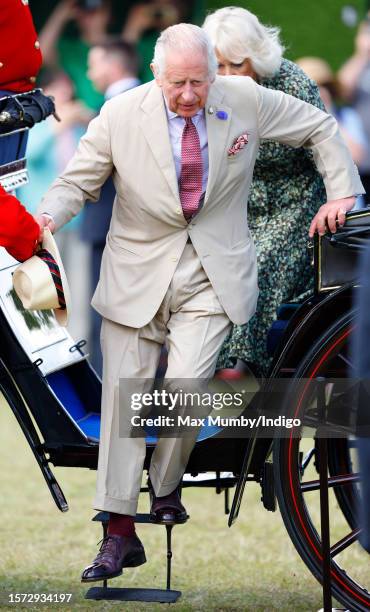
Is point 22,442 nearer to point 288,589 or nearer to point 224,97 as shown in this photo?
point 288,589

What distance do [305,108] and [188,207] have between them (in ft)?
1.63

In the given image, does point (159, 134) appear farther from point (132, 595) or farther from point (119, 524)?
point (132, 595)

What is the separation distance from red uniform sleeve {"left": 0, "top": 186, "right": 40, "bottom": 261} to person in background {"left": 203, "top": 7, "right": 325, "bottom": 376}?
2.75ft

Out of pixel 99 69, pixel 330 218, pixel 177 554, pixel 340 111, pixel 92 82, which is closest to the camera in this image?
pixel 330 218

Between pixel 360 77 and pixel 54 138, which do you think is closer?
pixel 360 77

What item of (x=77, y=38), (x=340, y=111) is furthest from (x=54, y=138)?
(x=340, y=111)

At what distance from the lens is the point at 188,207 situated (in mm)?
4113

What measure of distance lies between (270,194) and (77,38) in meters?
5.09

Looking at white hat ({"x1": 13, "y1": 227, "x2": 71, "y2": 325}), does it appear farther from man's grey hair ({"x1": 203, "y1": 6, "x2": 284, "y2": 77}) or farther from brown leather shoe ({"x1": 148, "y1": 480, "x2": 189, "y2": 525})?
man's grey hair ({"x1": 203, "y1": 6, "x2": 284, "y2": 77})

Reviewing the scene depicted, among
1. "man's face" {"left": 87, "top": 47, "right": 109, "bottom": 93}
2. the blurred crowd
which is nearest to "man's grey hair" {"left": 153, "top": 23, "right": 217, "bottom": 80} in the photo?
"man's face" {"left": 87, "top": 47, "right": 109, "bottom": 93}

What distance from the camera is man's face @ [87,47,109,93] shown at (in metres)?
8.42

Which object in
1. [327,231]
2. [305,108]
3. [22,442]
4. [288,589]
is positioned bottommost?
[22,442]

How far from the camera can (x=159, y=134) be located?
4.08m

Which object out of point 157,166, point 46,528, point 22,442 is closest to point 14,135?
point 157,166
